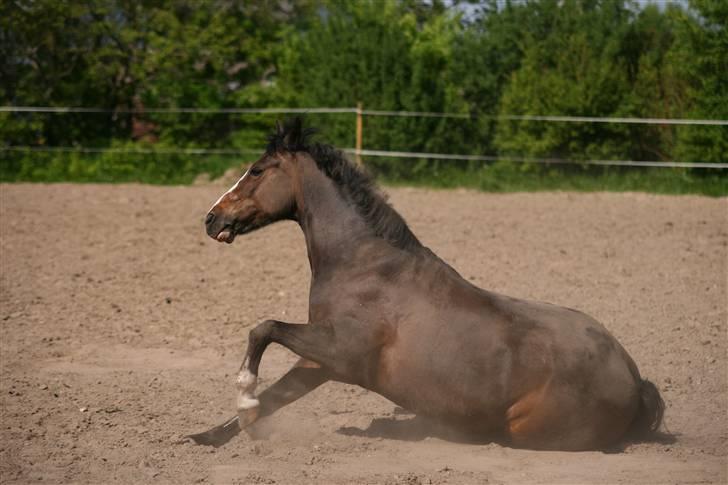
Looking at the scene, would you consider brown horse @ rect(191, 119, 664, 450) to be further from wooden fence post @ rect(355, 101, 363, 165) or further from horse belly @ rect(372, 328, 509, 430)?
wooden fence post @ rect(355, 101, 363, 165)

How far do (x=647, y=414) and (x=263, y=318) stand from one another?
416 cm

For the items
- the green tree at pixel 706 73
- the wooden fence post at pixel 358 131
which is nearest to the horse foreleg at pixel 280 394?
the green tree at pixel 706 73

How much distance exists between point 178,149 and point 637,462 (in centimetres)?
1726

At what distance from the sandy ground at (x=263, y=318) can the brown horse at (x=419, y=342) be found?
0.24 meters

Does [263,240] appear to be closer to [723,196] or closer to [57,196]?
[57,196]

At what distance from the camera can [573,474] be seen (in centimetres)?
505

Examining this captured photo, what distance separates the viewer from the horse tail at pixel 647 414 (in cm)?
572

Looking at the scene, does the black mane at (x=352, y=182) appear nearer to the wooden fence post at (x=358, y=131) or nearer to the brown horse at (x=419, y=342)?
the brown horse at (x=419, y=342)

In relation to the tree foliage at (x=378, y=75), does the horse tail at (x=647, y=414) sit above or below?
below

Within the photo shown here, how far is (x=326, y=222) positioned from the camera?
568 centimetres

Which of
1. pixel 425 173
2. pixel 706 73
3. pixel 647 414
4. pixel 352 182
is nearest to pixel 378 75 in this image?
pixel 425 173

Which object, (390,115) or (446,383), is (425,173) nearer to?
(390,115)

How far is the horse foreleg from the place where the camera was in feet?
18.2

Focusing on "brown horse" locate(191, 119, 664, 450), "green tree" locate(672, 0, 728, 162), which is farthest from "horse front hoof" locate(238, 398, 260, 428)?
"green tree" locate(672, 0, 728, 162)
